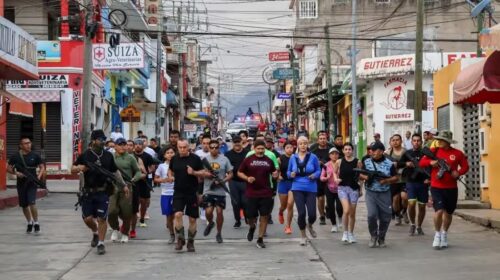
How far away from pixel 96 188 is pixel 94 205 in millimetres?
262

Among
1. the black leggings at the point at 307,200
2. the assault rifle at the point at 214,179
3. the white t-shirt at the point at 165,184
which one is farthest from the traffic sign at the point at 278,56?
the black leggings at the point at 307,200

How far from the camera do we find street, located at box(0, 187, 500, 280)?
35.9 ft

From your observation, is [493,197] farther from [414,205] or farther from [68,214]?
[68,214]

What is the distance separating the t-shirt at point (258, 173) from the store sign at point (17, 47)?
959 cm

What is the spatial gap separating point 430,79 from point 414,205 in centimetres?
2191

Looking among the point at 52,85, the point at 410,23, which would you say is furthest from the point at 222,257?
the point at 410,23

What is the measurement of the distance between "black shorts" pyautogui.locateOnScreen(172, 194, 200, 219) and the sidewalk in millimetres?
9290

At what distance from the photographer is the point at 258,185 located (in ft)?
45.5

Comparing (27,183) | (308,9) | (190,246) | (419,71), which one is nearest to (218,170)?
(190,246)

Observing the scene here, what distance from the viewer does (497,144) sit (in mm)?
18594

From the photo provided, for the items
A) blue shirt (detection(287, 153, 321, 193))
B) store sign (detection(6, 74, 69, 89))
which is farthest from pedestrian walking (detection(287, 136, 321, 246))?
store sign (detection(6, 74, 69, 89))

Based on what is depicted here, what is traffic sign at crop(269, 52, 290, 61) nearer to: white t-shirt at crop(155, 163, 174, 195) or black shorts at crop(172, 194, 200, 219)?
white t-shirt at crop(155, 163, 174, 195)

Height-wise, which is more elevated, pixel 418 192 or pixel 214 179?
pixel 214 179

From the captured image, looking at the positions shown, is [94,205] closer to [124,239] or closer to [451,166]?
[124,239]
